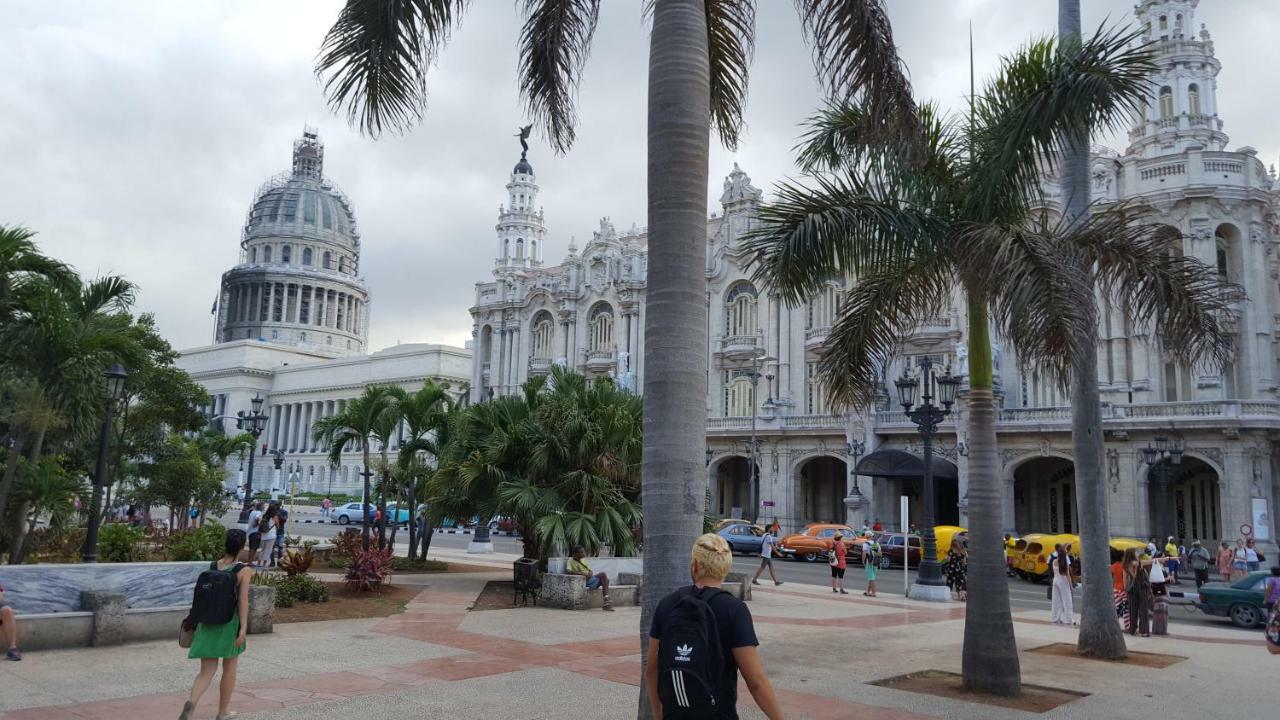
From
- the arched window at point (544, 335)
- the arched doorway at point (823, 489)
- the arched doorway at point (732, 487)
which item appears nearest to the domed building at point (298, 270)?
the arched window at point (544, 335)

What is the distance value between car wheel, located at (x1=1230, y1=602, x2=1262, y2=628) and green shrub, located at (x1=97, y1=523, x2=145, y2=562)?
22.4 meters

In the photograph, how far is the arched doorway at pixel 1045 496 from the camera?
45219 mm

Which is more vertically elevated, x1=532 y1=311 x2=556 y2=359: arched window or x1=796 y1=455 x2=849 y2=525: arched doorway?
x1=532 y1=311 x2=556 y2=359: arched window

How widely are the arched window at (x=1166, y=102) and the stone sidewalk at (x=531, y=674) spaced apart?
120 feet

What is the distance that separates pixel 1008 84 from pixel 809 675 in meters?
7.32

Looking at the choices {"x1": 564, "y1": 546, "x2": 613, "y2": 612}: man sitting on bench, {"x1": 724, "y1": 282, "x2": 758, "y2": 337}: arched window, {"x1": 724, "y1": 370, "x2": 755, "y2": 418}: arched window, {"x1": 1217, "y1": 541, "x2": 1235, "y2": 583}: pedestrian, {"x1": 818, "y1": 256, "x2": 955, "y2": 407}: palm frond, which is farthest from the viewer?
{"x1": 724, "y1": 282, "x2": 758, "y2": 337}: arched window

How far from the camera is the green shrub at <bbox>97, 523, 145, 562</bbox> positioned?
1680 cm

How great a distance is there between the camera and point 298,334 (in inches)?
5133

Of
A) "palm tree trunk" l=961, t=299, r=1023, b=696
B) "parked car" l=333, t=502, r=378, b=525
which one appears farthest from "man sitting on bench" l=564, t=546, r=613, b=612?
"parked car" l=333, t=502, r=378, b=525

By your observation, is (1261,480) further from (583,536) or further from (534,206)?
(534,206)

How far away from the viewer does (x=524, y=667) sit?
10.7 meters

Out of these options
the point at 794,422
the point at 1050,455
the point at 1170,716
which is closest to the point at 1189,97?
the point at 1050,455

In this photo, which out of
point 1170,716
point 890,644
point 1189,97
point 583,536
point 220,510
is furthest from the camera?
point 1189,97

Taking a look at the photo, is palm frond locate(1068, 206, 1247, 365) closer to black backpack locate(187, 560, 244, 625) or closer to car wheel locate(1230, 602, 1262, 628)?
black backpack locate(187, 560, 244, 625)
